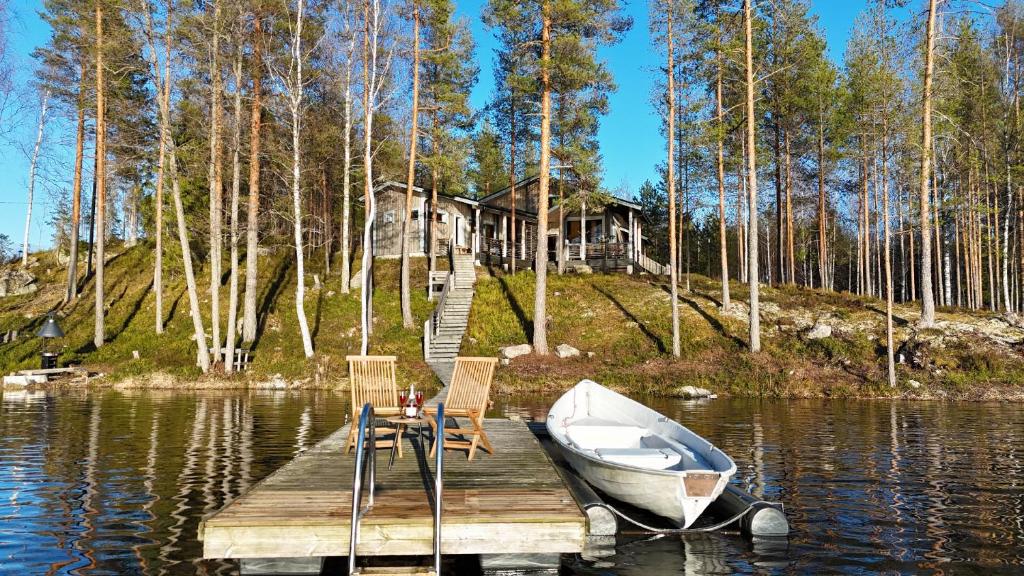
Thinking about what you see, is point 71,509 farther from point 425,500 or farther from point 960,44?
point 960,44

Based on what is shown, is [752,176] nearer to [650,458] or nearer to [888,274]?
[888,274]

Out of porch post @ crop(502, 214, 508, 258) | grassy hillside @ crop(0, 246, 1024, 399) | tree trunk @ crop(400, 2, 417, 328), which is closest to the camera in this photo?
grassy hillside @ crop(0, 246, 1024, 399)

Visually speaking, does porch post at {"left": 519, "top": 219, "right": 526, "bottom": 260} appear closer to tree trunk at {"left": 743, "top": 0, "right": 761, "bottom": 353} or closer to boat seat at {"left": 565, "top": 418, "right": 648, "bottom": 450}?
tree trunk at {"left": 743, "top": 0, "right": 761, "bottom": 353}

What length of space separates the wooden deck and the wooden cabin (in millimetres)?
26691

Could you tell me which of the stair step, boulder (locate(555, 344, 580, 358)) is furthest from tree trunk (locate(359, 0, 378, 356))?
the stair step

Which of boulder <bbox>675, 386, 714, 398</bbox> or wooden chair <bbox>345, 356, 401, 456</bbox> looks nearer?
wooden chair <bbox>345, 356, 401, 456</bbox>

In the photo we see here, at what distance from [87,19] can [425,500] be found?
28228 mm

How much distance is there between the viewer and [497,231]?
38000mm

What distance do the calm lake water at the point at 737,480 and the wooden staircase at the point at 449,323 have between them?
20.9 feet

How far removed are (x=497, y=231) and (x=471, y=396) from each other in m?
30.7

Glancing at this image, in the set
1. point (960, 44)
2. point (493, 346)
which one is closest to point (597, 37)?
point (493, 346)

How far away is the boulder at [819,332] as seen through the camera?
76.1 ft

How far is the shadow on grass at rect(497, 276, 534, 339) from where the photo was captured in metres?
25.6

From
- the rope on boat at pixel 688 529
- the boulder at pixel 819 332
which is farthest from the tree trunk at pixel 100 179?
the boulder at pixel 819 332
